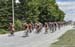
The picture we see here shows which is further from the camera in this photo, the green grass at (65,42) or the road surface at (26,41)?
the road surface at (26,41)

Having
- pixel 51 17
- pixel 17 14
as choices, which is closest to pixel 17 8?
pixel 17 14

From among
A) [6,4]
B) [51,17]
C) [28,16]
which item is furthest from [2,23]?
[51,17]

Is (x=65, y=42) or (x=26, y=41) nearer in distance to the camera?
(x=65, y=42)

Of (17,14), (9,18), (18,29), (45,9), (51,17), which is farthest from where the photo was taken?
(51,17)

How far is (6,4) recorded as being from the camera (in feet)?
249

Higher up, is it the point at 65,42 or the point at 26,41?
the point at 65,42

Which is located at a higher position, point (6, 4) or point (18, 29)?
point (6, 4)

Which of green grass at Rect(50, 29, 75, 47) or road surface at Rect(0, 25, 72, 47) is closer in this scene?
green grass at Rect(50, 29, 75, 47)

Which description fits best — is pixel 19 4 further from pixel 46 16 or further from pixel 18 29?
pixel 46 16

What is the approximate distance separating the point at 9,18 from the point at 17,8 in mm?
8599

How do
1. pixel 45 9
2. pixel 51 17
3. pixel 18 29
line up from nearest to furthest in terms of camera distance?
1. pixel 18 29
2. pixel 45 9
3. pixel 51 17

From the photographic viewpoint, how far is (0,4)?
75188mm

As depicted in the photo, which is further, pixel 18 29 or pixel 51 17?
pixel 51 17

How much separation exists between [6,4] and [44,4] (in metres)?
37.0
